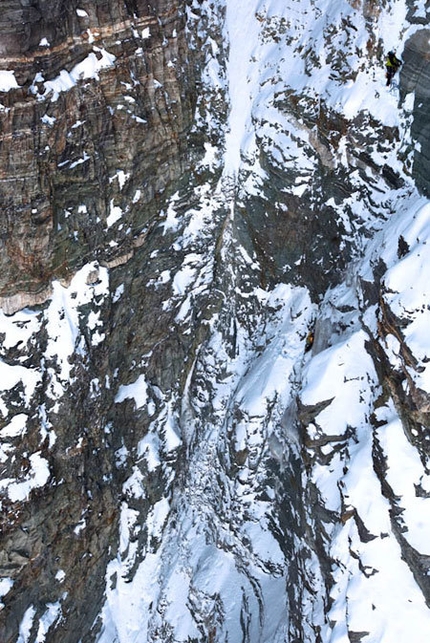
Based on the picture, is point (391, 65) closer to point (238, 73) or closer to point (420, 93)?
point (420, 93)

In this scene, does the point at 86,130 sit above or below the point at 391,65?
above

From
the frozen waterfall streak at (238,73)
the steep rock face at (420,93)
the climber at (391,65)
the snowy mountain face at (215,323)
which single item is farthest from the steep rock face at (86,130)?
the steep rock face at (420,93)

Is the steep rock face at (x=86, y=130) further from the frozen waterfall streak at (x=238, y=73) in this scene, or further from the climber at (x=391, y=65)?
the climber at (x=391, y=65)

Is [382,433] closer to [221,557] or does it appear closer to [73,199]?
[221,557]

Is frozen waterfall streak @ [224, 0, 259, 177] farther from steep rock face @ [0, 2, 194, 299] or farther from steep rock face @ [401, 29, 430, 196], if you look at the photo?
steep rock face @ [401, 29, 430, 196]

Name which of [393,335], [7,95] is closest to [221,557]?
[393,335]

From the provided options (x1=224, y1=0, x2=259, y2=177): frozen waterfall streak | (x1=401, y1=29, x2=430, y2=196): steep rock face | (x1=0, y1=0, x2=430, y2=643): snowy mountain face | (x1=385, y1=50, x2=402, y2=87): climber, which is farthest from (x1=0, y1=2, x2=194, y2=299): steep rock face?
(x1=401, y1=29, x2=430, y2=196): steep rock face

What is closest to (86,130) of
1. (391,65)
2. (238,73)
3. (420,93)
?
(238,73)
